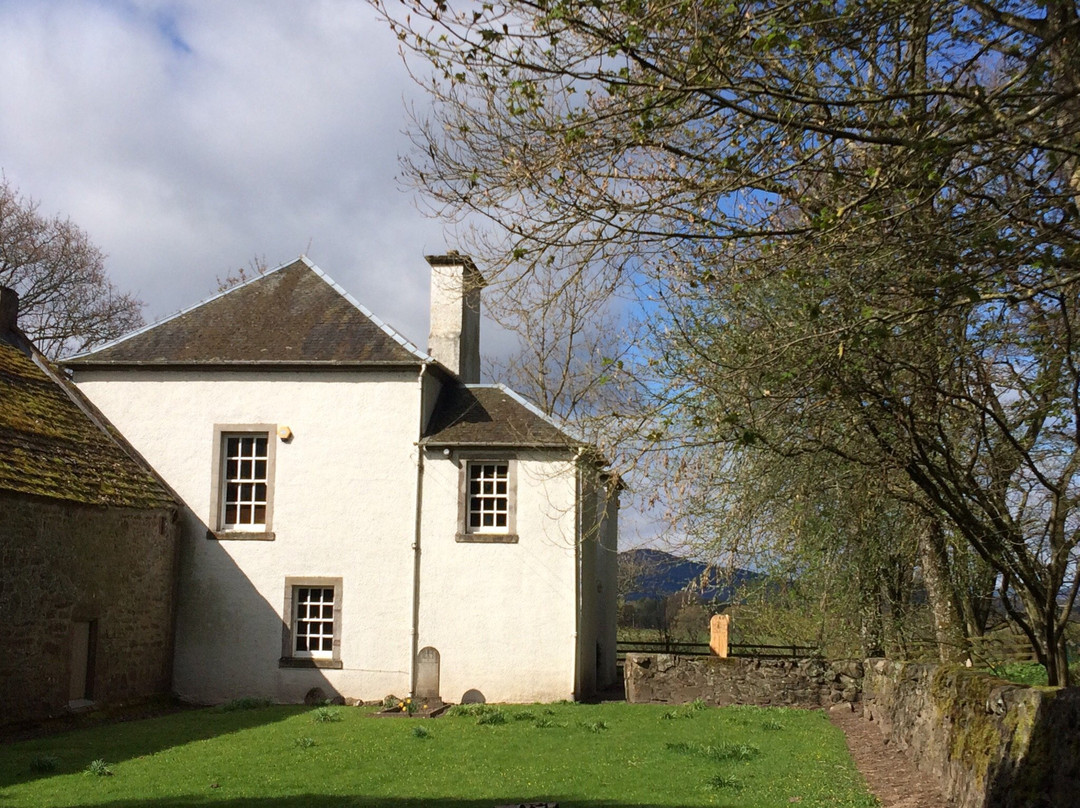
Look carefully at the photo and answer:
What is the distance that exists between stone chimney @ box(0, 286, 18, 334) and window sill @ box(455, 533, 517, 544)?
29.9 ft

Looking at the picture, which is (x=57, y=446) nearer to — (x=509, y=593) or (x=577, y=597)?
(x=509, y=593)

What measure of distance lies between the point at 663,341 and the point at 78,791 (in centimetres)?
691

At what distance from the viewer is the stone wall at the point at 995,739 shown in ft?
24.5

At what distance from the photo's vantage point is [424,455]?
2109cm

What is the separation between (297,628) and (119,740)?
21.7 ft

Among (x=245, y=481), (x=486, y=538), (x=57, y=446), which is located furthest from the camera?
(x=245, y=481)

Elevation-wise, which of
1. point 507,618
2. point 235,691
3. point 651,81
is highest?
point 651,81

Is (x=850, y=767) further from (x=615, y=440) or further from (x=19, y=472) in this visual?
(x=19, y=472)

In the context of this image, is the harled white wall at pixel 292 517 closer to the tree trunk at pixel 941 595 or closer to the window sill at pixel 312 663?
the window sill at pixel 312 663

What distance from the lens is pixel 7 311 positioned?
817 inches

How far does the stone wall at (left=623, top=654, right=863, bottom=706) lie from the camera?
19922 mm

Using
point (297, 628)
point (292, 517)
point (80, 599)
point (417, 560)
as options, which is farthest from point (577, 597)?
point (80, 599)

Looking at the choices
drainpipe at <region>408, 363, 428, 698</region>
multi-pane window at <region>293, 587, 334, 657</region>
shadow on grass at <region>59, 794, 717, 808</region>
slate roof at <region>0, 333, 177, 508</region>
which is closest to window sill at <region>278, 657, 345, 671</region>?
multi-pane window at <region>293, 587, 334, 657</region>

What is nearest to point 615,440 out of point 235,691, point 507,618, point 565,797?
point 565,797
